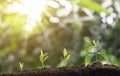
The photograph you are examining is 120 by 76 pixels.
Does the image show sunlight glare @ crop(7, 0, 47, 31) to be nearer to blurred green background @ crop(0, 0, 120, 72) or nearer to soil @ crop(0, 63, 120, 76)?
blurred green background @ crop(0, 0, 120, 72)

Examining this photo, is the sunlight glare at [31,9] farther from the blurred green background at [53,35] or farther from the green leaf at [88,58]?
the green leaf at [88,58]

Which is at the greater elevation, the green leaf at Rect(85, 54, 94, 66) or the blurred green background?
the blurred green background

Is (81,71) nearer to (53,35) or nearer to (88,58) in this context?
(88,58)

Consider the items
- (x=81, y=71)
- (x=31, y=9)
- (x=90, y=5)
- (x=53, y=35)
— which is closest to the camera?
(x=81, y=71)

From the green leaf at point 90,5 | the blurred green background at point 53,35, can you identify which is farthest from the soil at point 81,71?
the blurred green background at point 53,35

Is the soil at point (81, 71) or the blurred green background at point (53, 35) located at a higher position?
the blurred green background at point (53, 35)

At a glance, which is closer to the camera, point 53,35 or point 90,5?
point 90,5

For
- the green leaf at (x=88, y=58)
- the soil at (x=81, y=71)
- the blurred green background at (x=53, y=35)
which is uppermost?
the blurred green background at (x=53, y=35)

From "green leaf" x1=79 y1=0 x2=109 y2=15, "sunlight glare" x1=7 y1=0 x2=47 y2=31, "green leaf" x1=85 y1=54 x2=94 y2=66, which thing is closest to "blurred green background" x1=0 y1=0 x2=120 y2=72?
"sunlight glare" x1=7 y1=0 x2=47 y2=31

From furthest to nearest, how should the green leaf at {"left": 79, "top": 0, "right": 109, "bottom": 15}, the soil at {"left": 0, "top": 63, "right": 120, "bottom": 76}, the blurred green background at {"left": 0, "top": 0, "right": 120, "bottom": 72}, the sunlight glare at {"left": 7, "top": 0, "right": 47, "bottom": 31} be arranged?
the blurred green background at {"left": 0, "top": 0, "right": 120, "bottom": 72} → the sunlight glare at {"left": 7, "top": 0, "right": 47, "bottom": 31} → the green leaf at {"left": 79, "top": 0, "right": 109, "bottom": 15} → the soil at {"left": 0, "top": 63, "right": 120, "bottom": 76}

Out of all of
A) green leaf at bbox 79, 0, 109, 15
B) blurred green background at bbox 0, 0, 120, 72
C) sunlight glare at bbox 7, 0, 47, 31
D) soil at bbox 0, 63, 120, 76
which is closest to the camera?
soil at bbox 0, 63, 120, 76

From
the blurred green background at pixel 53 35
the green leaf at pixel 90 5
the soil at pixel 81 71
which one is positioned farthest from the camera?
the blurred green background at pixel 53 35

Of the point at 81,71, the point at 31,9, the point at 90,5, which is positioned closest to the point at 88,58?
the point at 81,71

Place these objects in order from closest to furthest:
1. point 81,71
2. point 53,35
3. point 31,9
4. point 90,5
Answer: point 81,71, point 90,5, point 31,9, point 53,35
